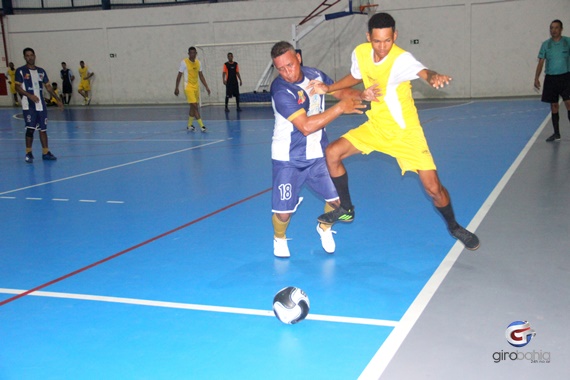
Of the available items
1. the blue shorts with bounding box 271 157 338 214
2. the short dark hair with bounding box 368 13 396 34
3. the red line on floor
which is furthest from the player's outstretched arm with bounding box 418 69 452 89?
the red line on floor

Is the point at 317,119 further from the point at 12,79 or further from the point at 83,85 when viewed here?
the point at 12,79

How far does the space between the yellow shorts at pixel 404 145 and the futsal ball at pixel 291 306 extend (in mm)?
1645

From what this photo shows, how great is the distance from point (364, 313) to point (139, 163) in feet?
25.8

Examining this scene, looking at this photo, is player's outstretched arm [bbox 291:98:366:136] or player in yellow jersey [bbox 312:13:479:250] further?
player in yellow jersey [bbox 312:13:479:250]

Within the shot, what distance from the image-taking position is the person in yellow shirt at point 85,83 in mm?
29728

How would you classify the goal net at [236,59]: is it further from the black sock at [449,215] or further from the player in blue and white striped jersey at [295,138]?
the black sock at [449,215]

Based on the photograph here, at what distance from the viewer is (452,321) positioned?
3.90m

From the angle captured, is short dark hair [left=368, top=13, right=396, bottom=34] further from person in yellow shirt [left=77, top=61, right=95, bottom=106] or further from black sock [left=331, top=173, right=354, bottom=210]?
person in yellow shirt [left=77, top=61, right=95, bottom=106]

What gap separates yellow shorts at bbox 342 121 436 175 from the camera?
5027 mm

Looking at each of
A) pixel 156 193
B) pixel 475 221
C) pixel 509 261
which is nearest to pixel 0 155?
pixel 156 193

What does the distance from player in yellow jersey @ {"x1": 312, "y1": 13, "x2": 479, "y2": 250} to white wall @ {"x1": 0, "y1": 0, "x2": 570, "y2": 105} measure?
2022cm

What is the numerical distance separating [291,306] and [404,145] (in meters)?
1.82

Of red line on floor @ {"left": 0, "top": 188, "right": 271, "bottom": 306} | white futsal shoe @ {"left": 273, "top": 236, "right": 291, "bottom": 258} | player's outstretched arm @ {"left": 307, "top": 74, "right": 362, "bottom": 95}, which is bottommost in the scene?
red line on floor @ {"left": 0, "top": 188, "right": 271, "bottom": 306}

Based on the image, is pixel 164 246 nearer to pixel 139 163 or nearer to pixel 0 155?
pixel 139 163
